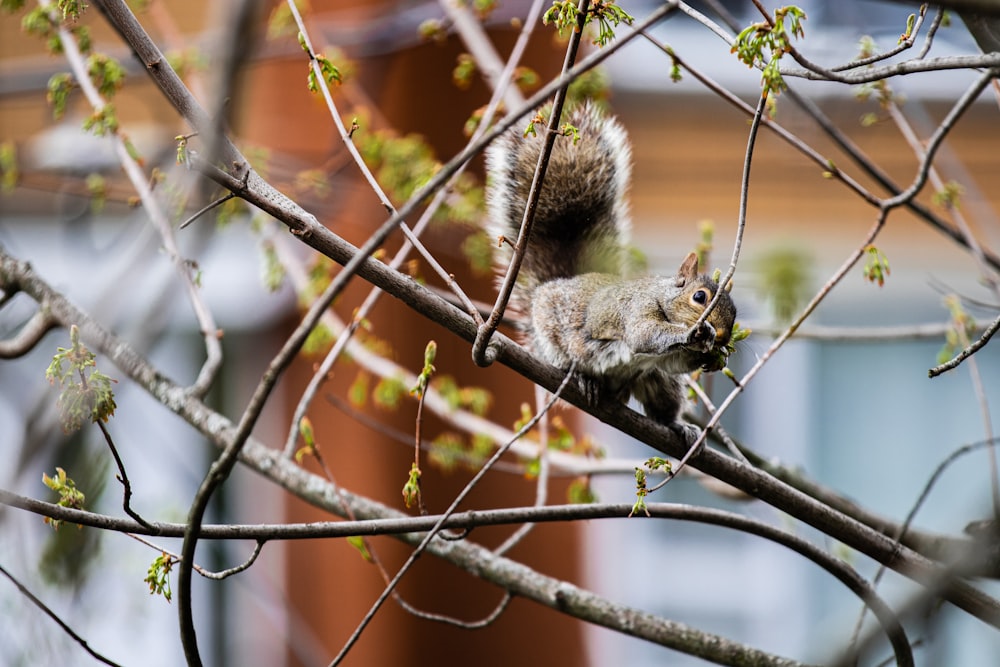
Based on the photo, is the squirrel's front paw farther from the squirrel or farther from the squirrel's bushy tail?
the squirrel's bushy tail

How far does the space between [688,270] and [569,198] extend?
0.31m

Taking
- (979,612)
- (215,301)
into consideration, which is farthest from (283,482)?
(215,301)

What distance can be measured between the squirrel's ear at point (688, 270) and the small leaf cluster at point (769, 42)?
2.13 ft

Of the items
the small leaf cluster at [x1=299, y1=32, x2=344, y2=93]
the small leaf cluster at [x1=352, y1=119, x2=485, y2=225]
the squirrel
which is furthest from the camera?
the small leaf cluster at [x1=352, y1=119, x2=485, y2=225]

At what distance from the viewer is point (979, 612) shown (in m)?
1.30

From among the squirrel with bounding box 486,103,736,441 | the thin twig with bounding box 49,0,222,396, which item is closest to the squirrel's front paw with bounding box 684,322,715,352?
the squirrel with bounding box 486,103,736,441

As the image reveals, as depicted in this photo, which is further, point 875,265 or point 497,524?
point 875,265

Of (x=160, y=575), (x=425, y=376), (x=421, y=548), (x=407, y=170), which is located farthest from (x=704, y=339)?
(x=407, y=170)

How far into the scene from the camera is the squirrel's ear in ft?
5.96

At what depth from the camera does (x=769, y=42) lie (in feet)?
3.79

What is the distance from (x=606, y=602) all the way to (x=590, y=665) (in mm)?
2800

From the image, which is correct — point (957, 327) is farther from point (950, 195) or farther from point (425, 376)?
point (425, 376)

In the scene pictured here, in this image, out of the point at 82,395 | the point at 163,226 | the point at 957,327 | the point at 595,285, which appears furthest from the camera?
the point at 595,285

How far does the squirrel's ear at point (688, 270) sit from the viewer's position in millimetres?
1817
